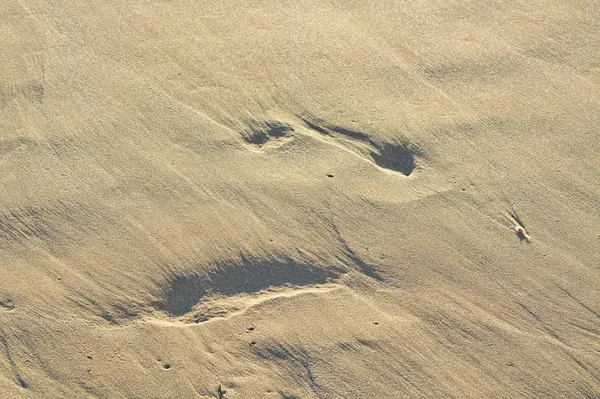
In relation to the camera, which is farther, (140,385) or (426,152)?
(426,152)

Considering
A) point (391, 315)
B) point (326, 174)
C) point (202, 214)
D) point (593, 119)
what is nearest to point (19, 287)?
point (202, 214)

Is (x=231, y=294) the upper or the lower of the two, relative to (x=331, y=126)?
lower

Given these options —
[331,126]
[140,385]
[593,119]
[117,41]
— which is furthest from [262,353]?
[593,119]

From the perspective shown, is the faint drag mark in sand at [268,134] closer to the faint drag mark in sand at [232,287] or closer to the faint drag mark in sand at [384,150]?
the faint drag mark in sand at [384,150]

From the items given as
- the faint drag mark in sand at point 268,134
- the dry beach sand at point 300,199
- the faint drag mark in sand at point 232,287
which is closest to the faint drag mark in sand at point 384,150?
the dry beach sand at point 300,199

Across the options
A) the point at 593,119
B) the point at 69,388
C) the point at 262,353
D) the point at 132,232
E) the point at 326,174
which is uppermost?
the point at 593,119

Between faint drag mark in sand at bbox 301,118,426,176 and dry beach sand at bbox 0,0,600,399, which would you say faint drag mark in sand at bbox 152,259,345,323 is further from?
faint drag mark in sand at bbox 301,118,426,176

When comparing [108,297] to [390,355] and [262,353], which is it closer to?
[262,353]
